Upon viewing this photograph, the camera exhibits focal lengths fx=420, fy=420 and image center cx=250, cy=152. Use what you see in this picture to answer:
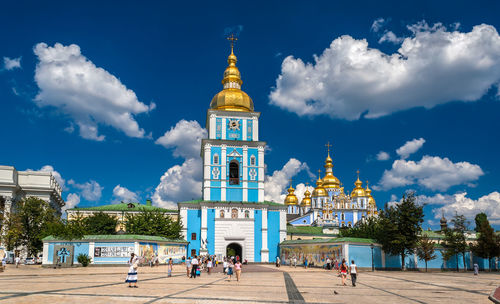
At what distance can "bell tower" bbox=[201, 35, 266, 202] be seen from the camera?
174 ft

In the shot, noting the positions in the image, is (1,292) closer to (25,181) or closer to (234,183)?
(234,183)

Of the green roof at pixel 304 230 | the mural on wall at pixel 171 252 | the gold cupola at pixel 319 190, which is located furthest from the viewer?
the gold cupola at pixel 319 190

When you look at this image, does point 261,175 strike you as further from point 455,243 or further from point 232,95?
point 455,243

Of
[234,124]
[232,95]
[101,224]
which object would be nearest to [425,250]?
[234,124]

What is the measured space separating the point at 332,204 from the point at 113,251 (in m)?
73.0

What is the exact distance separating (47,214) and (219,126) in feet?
77.1

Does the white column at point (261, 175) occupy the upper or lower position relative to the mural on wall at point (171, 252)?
upper

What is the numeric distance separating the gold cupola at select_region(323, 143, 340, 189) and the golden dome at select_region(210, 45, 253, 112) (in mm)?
58306

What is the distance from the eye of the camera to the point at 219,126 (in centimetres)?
5506

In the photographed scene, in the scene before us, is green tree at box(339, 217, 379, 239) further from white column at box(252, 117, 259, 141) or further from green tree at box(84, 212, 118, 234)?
green tree at box(84, 212, 118, 234)

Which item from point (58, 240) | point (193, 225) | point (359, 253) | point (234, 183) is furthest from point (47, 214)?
point (359, 253)

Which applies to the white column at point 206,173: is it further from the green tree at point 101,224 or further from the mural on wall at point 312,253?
the green tree at point 101,224

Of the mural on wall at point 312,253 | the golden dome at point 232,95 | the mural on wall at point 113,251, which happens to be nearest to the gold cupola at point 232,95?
the golden dome at point 232,95

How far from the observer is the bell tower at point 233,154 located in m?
53.0
